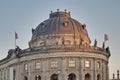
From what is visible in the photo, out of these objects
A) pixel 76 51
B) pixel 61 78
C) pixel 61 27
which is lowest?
pixel 61 78

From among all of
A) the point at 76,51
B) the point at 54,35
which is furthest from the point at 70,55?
the point at 54,35

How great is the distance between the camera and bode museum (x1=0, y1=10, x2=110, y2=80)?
91.9 metres

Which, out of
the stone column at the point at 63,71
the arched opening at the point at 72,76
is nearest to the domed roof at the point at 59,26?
the stone column at the point at 63,71

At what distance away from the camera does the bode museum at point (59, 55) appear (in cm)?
9188

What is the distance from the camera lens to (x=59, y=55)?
9212 cm

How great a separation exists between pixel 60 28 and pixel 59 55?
10.1 metres

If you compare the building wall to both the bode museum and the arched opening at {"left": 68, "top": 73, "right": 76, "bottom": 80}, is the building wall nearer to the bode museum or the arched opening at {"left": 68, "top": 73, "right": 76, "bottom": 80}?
the bode museum

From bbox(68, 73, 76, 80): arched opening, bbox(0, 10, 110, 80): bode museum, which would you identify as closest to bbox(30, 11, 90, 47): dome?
bbox(0, 10, 110, 80): bode museum

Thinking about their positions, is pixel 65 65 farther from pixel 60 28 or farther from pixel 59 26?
pixel 59 26

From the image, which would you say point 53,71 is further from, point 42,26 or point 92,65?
point 42,26

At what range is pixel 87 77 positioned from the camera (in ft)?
307

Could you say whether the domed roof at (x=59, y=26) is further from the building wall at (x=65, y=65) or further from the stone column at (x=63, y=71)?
the stone column at (x=63, y=71)

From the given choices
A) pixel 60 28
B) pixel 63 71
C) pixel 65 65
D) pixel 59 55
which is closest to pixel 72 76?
pixel 63 71

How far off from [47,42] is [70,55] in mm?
9392
